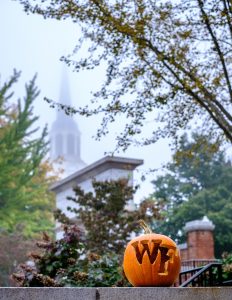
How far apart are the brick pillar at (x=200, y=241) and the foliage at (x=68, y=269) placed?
7.61 meters

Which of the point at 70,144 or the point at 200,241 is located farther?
the point at 70,144

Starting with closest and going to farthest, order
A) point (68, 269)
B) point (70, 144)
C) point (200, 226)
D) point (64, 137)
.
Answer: point (68, 269), point (200, 226), point (70, 144), point (64, 137)

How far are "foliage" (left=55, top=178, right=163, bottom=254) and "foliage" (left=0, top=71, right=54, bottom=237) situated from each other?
9009 millimetres

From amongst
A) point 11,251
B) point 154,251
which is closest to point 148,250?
point 154,251

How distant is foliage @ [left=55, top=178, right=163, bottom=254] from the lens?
17.0 metres

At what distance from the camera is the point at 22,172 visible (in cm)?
2769

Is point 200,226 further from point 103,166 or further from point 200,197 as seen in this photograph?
point 200,197

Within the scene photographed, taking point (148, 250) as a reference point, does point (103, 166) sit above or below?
above

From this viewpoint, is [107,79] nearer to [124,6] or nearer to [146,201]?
[124,6]

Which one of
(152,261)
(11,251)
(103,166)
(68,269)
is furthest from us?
(11,251)

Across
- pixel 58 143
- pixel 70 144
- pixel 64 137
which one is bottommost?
pixel 70 144

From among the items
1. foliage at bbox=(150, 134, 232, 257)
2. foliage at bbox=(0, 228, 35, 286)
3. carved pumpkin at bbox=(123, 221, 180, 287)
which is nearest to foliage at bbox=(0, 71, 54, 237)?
foliage at bbox=(0, 228, 35, 286)

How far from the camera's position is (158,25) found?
1072cm

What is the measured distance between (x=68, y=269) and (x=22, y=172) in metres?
18.2
